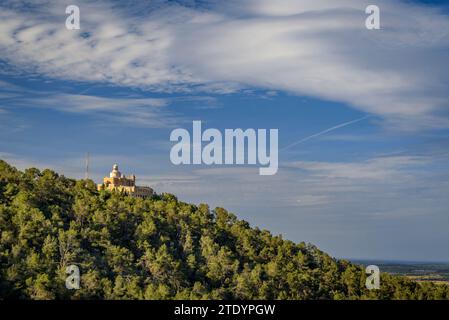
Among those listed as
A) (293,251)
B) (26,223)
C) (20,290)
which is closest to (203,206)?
(293,251)

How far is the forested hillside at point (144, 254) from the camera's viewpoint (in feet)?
166

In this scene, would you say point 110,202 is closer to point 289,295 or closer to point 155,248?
point 155,248

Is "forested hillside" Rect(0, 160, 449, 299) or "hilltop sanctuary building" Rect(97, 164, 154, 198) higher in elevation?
"hilltop sanctuary building" Rect(97, 164, 154, 198)

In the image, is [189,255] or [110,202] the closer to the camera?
[189,255]

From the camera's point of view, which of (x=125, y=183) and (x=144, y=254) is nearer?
(x=144, y=254)

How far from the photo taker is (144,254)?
58.3m

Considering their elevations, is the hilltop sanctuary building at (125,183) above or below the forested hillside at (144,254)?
above

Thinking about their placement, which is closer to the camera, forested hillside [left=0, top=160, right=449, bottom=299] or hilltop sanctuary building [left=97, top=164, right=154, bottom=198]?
forested hillside [left=0, top=160, right=449, bottom=299]

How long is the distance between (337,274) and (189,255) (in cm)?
1731

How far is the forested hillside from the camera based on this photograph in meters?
50.7

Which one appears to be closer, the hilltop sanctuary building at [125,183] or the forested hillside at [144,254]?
the forested hillside at [144,254]

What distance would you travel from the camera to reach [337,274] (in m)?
66.6

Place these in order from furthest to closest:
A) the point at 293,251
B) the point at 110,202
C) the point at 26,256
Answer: the point at 293,251 < the point at 110,202 < the point at 26,256
